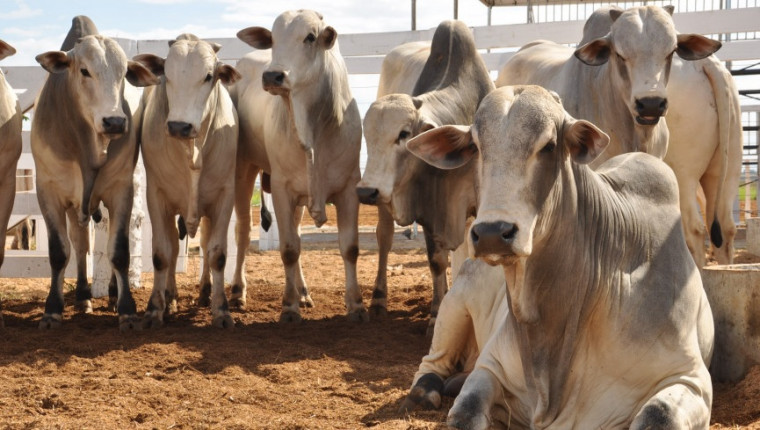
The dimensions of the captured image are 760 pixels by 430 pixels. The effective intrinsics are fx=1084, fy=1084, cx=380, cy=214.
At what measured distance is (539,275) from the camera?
3.82m

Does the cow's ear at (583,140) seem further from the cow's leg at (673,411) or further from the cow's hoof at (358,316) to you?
the cow's hoof at (358,316)

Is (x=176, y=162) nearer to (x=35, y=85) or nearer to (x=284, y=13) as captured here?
(x=284, y=13)

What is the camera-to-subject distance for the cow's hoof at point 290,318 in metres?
7.70

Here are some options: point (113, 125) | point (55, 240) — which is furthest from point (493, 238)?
point (55, 240)

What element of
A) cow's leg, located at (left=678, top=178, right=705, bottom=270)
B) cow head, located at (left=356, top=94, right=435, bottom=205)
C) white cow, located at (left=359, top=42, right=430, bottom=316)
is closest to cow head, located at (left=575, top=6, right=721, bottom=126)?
cow head, located at (left=356, top=94, right=435, bottom=205)

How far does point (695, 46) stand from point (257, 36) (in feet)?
10.6

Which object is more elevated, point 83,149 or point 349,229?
point 83,149

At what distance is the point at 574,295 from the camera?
3891mm

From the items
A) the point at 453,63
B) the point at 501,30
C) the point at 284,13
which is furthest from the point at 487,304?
the point at 501,30

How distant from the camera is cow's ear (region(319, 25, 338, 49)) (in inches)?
304

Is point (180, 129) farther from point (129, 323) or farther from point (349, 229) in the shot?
point (349, 229)

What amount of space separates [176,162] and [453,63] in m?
2.08

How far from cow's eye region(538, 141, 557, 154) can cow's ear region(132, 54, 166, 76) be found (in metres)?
4.78

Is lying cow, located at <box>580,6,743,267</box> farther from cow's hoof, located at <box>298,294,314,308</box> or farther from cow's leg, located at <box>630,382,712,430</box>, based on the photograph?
cow's leg, located at <box>630,382,712,430</box>
